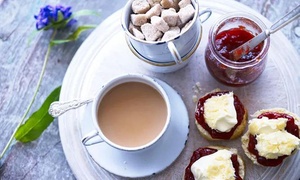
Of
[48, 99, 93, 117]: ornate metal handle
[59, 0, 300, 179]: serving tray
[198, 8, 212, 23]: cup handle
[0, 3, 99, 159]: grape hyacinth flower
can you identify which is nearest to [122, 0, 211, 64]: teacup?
[198, 8, 212, 23]: cup handle

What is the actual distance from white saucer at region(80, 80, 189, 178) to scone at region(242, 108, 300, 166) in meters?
0.20

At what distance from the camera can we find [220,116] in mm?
1510

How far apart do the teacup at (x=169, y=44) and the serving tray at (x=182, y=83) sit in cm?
13

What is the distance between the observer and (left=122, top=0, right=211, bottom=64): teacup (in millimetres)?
1461

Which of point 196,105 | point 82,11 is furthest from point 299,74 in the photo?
point 82,11

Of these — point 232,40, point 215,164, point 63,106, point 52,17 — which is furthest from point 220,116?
point 52,17

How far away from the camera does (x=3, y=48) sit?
6.35 feet

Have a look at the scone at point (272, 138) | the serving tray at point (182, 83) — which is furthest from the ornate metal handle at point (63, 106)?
the scone at point (272, 138)

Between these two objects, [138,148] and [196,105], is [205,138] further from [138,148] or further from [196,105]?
[138,148]

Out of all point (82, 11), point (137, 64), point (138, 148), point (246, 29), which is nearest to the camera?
point (138, 148)

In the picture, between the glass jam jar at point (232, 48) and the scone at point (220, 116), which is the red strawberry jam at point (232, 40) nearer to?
the glass jam jar at point (232, 48)

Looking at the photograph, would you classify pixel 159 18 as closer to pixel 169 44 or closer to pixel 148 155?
pixel 169 44

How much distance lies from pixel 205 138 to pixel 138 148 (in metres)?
0.24

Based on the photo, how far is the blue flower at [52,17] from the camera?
6.17ft
